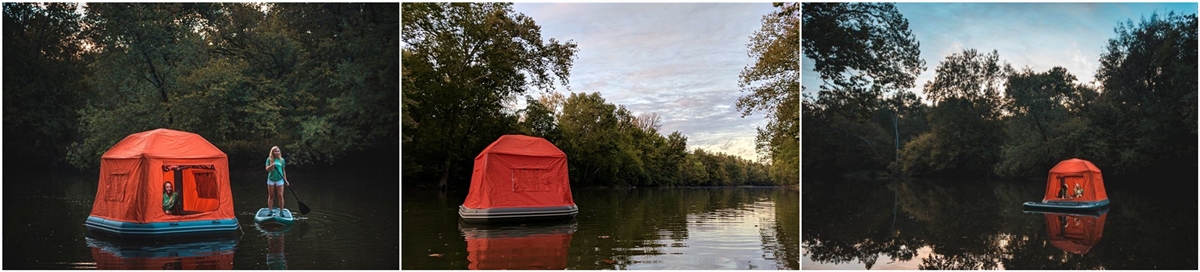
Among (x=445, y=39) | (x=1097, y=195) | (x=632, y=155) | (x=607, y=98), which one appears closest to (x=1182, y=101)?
(x=1097, y=195)

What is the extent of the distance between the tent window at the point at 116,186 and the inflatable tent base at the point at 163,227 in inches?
9.7

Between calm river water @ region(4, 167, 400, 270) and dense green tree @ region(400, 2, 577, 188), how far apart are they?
2.21 m

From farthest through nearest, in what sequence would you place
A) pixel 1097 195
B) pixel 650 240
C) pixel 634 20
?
pixel 634 20
pixel 1097 195
pixel 650 240

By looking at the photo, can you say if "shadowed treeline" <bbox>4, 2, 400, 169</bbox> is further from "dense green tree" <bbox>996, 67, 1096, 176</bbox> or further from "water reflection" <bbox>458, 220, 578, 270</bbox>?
"dense green tree" <bbox>996, 67, 1096, 176</bbox>

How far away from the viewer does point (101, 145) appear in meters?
16.2

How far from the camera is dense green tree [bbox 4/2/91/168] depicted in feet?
49.5

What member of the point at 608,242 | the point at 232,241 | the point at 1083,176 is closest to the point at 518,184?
the point at 608,242

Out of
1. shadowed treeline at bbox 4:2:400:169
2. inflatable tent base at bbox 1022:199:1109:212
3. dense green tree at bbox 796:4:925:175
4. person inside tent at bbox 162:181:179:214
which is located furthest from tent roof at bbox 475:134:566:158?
inflatable tent base at bbox 1022:199:1109:212

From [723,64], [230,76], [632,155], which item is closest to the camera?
[723,64]

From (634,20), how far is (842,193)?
509 centimetres

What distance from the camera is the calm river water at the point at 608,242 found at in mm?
6797

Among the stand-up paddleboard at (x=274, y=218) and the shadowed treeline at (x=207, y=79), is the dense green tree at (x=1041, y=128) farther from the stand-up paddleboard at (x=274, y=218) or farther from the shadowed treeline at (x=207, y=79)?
the shadowed treeline at (x=207, y=79)

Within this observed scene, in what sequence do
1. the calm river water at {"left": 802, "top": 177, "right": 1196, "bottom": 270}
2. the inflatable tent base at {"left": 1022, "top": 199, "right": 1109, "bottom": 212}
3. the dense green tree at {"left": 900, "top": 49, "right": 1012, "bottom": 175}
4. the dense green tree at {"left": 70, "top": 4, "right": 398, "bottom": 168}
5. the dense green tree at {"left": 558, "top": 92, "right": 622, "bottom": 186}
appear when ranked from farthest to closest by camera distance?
1. the dense green tree at {"left": 558, "top": 92, "right": 622, "bottom": 186}
2. the dense green tree at {"left": 70, "top": 4, "right": 398, "bottom": 168}
3. the inflatable tent base at {"left": 1022, "top": 199, "right": 1109, "bottom": 212}
4. the dense green tree at {"left": 900, "top": 49, "right": 1012, "bottom": 175}
5. the calm river water at {"left": 802, "top": 177, "right": 1196, "bottom": 270}

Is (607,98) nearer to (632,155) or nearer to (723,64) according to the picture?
(723,64)
